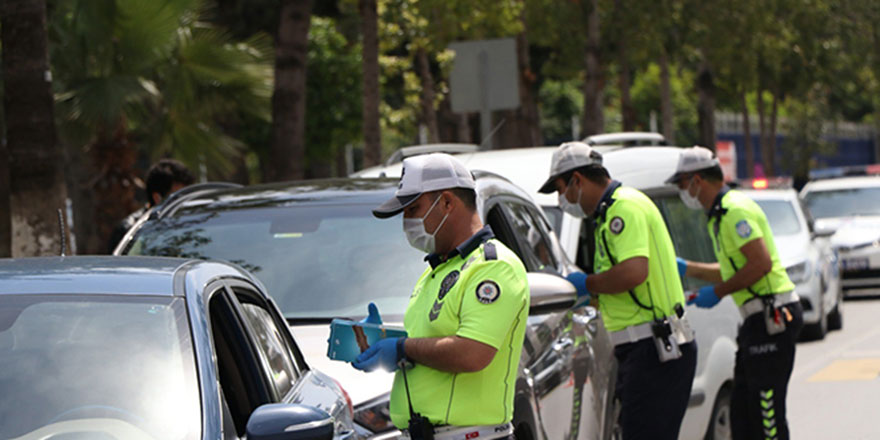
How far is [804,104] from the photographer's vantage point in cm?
5397

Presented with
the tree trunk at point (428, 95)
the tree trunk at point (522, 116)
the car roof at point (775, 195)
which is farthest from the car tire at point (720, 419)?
the tree trunk at point (522, 116)

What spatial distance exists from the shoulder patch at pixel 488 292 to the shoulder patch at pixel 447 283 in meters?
0.11

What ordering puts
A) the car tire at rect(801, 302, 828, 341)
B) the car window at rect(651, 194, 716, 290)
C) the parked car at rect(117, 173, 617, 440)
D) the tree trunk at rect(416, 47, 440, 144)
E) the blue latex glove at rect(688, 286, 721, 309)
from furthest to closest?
the tree trunk at rect(416, 47, 440, 144)
the car tire at rect(801, 302, 828, 341)
the car window at rect(651, 194, 716, 290)
the blue latex glove at rect(688, 286, 721, 309)
the parked car at rect(117, 173, 617, 440)

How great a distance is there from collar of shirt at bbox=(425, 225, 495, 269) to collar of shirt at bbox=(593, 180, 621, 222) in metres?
2.08

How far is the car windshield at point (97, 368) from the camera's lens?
3916mm

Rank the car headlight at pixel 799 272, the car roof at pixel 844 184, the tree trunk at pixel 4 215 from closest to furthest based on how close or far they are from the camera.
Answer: the tree trunk at pixel 4 215 < the car headlight at pixel 799 272 < the car roof at pixel 844 184

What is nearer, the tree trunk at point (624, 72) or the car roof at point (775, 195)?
the car roof at point (775, 195)

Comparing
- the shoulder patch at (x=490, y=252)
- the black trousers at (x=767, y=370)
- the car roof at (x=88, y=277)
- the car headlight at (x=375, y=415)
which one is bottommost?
the black trousers at (x=767, y=370)

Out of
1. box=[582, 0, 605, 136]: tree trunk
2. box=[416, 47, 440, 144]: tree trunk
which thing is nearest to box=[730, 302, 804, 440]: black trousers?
box=[416, 47, 440, 144]: tree trunk

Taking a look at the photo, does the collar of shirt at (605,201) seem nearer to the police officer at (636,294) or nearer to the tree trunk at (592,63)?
the police officer at (636,294)

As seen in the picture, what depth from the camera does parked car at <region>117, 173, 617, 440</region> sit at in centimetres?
632

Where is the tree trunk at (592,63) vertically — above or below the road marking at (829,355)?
above

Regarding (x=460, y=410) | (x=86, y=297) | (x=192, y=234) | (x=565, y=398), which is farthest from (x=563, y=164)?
(x=86, y=297)

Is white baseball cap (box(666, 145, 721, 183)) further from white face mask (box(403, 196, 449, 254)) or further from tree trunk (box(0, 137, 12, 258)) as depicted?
tree trunk (box(0, 137, 12, 258))
